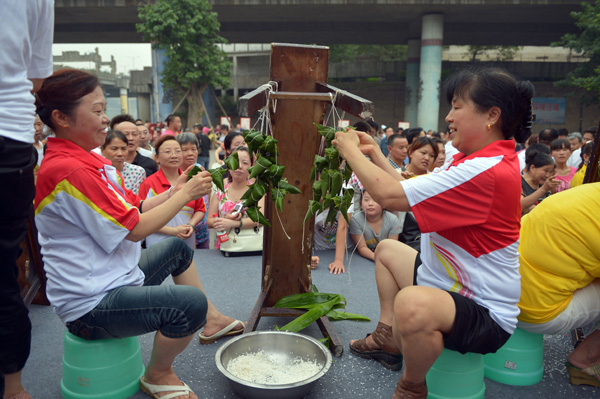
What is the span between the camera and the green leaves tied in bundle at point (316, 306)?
2.72 meters

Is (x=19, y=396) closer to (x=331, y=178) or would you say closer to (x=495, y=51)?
(x=331, y=178)

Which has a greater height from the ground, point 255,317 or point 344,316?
point 255,317

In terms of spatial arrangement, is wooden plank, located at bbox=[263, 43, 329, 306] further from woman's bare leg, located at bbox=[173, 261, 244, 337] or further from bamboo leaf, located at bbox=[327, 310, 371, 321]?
woman's bare leg, located at bbox=[173, 261, 244, 337]

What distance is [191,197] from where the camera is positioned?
77.6 inches

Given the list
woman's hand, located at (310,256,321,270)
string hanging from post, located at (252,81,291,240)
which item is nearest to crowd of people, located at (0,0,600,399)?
string hanging from post, located at (252,81,291,240)

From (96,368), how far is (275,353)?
0.87 m

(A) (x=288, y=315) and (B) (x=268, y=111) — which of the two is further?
(A) (x=288, y=315)

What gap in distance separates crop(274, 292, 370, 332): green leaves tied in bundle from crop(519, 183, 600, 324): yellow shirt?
114 cm

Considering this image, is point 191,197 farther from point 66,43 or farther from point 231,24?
point 66,43

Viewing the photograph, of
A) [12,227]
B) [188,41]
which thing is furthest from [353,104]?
[188,41]

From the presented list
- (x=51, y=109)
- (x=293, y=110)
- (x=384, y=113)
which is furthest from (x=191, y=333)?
(x=384, y=113)

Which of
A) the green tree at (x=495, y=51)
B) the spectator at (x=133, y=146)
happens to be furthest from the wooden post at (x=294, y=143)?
the green tree at (x=495, y=51)

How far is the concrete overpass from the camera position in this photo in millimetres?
18016

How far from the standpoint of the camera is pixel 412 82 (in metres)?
21.3
